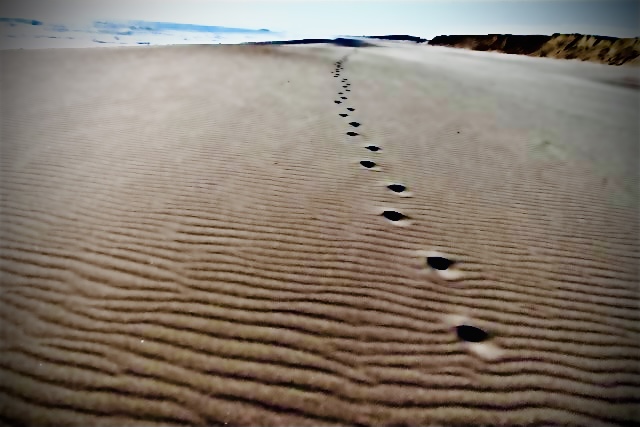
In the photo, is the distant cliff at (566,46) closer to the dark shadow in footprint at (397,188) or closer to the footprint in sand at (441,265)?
the dark shadow in footprint at (397,188)

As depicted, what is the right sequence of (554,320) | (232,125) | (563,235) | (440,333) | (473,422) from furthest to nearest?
(232,125)
(563,235)
(554,320)
(440,333)
(473,422)

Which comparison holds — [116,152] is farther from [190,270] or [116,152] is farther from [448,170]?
[448,170]

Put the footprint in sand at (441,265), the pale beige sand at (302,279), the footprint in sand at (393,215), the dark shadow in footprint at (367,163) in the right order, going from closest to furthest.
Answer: the pale beige sand at (302,279) < the footprint in sand at (441,265) < the footprint in sand at (393,215) < the dark shadow in footprint at (367,163)

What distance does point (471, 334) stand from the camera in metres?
2.29

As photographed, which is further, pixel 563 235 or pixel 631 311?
pixel 563 235

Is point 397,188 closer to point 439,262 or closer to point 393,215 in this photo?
point 393,215

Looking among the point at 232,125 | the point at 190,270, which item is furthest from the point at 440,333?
the point at 232,125

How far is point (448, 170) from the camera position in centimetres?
483

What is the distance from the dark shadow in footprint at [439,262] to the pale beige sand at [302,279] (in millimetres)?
74

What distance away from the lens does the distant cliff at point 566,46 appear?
29212mm

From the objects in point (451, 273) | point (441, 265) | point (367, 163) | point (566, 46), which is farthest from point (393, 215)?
point (566, 46)

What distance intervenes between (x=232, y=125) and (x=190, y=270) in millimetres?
3710

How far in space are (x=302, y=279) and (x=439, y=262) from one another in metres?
1.13

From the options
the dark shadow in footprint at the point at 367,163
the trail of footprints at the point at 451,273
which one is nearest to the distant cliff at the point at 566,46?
the dark shadow in footprint at the point at 367,163
